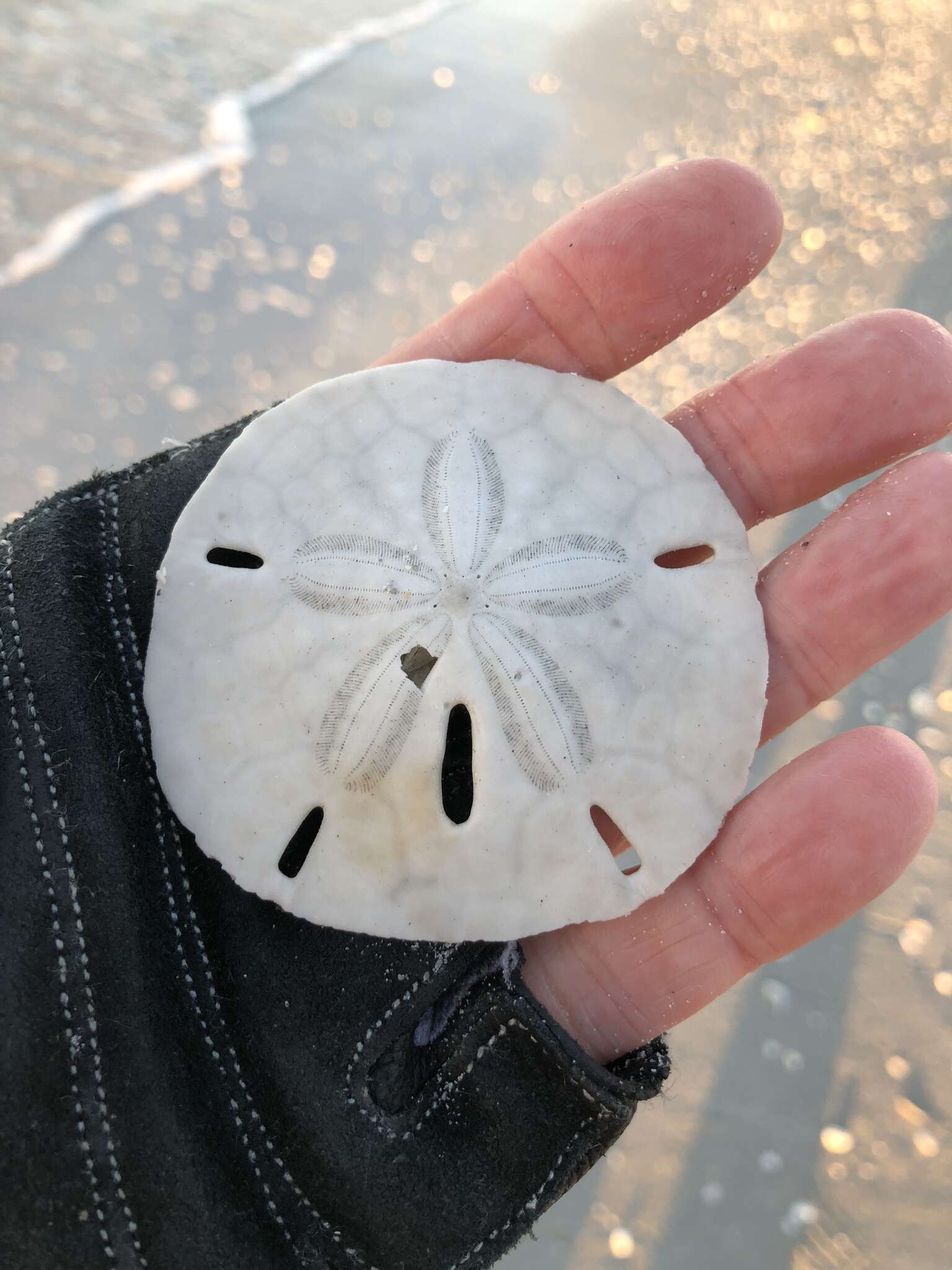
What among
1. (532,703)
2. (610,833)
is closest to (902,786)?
(610,833)

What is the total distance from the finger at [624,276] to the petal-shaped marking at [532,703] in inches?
32.6

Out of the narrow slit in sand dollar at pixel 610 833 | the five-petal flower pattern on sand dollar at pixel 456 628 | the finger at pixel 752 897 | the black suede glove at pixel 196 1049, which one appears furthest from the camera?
the narrow slit in sand dollar at pixel 610 833

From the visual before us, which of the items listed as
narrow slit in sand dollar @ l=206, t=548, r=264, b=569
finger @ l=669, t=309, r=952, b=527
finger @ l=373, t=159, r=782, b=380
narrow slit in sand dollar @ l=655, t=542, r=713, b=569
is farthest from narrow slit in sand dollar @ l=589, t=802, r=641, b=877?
finger @ l=373, t=159, r=782, b=380

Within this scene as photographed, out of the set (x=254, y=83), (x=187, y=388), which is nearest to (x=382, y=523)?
(x=187, y=388)

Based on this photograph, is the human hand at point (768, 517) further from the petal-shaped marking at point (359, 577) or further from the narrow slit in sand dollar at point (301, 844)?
the petal-shaped marking at point (359, 577)

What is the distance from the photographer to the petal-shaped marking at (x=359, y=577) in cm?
215

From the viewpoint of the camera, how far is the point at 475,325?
8.39 feet

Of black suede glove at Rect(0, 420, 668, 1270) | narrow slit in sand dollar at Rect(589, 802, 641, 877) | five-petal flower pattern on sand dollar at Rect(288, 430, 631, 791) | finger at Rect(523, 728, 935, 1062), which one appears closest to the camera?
black suede glove at Rect(0, 420, 668, 1270)

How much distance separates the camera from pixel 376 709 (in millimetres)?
2111

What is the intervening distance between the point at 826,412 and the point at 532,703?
1022 mm

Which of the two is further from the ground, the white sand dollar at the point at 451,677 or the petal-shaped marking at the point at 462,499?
the petal-shaped marking at the point at 462,499

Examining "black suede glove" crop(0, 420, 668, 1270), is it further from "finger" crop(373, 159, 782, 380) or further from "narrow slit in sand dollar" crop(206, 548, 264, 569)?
"finger" crop(373, 159, 782, 380)

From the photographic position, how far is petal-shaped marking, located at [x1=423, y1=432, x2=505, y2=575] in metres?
2.18

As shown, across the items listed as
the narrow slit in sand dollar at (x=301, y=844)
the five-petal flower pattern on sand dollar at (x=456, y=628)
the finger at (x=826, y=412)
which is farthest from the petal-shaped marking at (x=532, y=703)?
the finger at (x=826, y=412)
